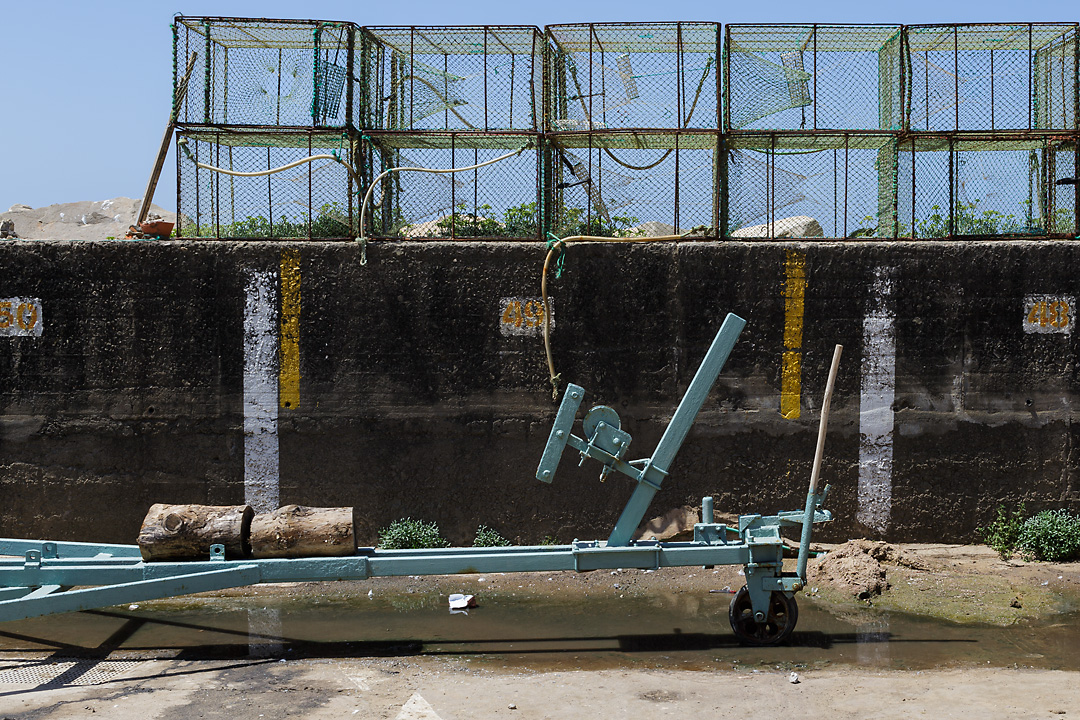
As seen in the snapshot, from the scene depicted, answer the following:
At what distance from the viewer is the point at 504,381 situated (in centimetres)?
835

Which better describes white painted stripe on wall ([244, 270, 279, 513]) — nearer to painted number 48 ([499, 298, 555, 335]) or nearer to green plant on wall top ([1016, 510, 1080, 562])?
painted number 48 ([499, 298, 555, 335])

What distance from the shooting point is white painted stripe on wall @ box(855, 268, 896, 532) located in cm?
828

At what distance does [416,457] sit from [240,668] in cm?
291

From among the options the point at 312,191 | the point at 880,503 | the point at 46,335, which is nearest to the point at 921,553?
the point at 880,503

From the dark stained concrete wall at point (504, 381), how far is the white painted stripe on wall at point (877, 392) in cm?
7

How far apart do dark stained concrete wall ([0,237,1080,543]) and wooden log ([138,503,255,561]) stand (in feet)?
6.98

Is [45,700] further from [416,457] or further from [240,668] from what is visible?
[416,457]

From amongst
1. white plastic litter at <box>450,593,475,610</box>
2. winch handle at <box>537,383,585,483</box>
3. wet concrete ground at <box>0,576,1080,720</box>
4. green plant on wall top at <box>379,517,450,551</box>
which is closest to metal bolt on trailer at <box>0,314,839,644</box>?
winch handle at <box>537,383,585,483</box>

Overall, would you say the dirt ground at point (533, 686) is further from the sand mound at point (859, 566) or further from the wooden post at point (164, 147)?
the wooden post at point (164, 147)

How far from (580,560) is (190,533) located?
260 centimetres

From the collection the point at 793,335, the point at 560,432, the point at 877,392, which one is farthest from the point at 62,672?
the point at 877,392

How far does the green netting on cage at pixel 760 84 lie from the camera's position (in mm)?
8570

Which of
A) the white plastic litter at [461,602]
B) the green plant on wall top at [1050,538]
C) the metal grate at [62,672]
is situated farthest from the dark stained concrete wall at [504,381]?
the metal grate at [62,672]

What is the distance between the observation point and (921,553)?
809 cm
